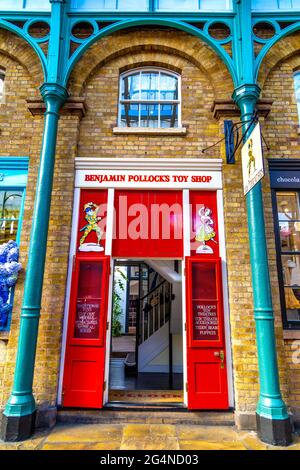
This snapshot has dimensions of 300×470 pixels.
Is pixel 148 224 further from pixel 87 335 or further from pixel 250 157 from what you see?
pixel 87 335

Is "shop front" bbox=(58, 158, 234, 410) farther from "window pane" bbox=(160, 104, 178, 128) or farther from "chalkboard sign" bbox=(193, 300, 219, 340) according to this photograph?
"window pane" bbox=(160, 104, 178, 128)

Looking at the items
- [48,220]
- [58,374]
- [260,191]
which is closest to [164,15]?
[260,191]

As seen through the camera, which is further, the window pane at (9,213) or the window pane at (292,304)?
the window pane at (9,213)

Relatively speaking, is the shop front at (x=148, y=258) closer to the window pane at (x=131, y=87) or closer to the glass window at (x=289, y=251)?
the glass window at (x=289, y=251)

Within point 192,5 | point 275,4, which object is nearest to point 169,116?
point 192,5

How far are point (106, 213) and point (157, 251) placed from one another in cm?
121

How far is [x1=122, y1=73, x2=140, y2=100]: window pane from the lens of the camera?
245 inches

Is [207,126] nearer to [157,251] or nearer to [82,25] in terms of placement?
[157,251]

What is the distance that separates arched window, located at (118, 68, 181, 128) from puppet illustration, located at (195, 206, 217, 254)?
204 cm

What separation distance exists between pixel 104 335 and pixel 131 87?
5.13 metres

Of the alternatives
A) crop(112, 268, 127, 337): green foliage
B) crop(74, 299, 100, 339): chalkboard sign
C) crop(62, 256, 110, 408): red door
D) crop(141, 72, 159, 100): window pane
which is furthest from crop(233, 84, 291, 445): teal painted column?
crop(112, 268, 127, 337): green foliage

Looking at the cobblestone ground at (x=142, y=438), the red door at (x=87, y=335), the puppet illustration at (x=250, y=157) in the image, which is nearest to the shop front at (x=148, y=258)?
the red door at (x=87, y=335)

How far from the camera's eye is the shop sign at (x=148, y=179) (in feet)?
18.1

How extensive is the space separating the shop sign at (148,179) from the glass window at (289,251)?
1.33 metres
